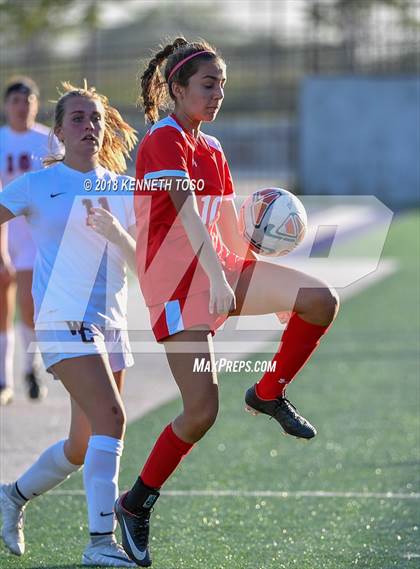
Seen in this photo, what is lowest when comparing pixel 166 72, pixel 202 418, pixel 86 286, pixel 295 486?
pixel 295 486

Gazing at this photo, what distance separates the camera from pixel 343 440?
8172 mm

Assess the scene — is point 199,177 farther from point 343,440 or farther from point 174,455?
point 343,440

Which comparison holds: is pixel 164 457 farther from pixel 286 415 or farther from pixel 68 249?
pixel 68 249

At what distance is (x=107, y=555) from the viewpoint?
5.16 metres

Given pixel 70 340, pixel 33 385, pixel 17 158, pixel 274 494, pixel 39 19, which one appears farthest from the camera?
pixel 39 19

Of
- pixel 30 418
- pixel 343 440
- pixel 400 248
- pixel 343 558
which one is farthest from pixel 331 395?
pixel 400 248

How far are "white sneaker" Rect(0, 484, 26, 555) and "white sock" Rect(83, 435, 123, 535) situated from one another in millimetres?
488

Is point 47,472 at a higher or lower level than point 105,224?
lower

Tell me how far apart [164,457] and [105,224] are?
1016mm

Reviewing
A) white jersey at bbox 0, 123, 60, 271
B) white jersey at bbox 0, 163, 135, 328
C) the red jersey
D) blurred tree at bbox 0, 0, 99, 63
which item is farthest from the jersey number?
blurred tree at bbox 0, 0, 99, 63

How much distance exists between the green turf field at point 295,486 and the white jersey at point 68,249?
1.15 meters

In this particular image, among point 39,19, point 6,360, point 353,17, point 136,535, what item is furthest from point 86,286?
point 353,17

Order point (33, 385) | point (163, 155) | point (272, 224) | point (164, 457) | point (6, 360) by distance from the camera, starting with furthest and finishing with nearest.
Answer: point (6, 360) < point (33, 385) < point (272, 224) < point (164, 457) < point (163, 155)

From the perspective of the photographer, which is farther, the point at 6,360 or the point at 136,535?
the point at 6,360
